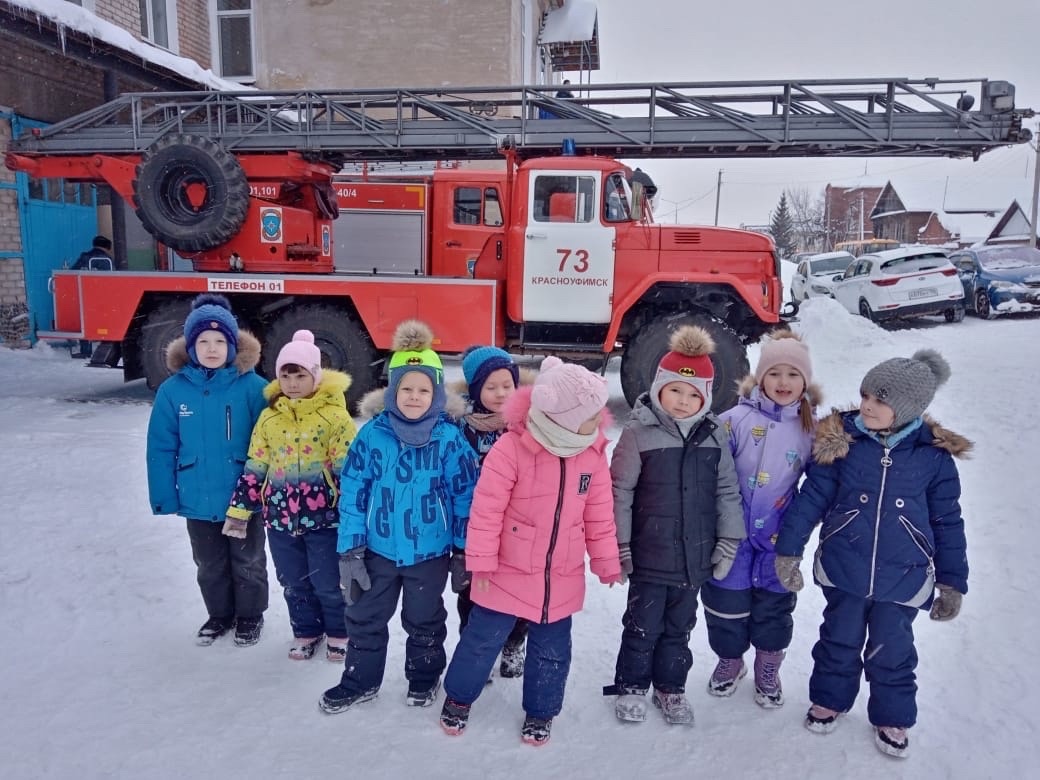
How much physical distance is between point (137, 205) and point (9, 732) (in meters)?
5.89

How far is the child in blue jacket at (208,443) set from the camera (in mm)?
3162

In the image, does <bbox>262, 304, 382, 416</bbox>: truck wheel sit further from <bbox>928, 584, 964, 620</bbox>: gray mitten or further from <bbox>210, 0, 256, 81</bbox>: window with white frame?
<bbox>210, 0, 256, 81</bbox>: window with white frame

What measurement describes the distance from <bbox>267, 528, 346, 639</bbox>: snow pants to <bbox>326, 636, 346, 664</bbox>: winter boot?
0.06ft

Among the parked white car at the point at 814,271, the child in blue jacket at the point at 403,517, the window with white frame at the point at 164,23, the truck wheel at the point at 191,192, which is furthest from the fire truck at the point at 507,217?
the parked white car at the point at 814,271

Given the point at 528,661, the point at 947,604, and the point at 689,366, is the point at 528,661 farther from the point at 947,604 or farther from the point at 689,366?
the point at 947,604

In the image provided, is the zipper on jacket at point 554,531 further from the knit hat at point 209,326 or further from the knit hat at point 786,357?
the knit hat at point 209,326

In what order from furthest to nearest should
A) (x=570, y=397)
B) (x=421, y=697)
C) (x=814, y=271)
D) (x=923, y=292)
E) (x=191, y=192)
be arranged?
(x=814, y=271)
(x=923, y=292)
(x=191, y=192)
(x=421, y=697)
(x=570, y=397)

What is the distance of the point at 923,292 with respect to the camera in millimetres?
14328

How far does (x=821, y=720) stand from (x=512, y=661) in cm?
120

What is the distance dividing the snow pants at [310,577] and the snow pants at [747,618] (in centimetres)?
150

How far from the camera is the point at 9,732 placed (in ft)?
8.73

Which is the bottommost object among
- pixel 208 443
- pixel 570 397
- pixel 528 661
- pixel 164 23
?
pixel 528 661

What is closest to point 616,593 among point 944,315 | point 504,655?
point 504,655

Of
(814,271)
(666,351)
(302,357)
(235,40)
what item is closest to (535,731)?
(302,357)
